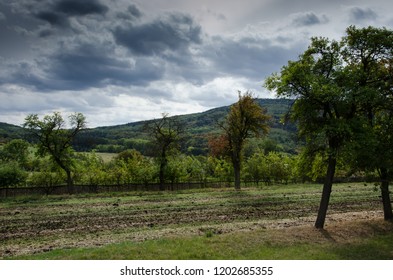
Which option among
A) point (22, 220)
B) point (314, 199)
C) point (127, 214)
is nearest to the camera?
point (22, 220)

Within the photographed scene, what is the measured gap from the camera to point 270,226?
2323 cm

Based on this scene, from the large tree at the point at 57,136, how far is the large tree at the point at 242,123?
78.8ft

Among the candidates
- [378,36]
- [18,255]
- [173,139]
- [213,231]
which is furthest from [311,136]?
[173,139]

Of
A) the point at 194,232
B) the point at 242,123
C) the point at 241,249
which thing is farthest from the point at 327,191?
the point at 242,123

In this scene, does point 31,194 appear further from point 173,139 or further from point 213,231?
point 213,231

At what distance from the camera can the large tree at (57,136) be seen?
169ft

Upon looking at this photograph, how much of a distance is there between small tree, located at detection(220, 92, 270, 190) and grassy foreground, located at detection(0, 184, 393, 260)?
20368 mm

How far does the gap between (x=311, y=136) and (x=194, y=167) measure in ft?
174

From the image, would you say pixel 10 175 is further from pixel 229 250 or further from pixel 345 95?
pixel 345 95

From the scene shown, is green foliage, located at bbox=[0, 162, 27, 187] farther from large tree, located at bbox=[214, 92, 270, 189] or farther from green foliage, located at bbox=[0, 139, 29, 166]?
green foliage, located at bbox=[0, 139, 29, 166]

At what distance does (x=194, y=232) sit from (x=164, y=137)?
40073 millimetres

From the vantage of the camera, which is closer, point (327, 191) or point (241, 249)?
point (241, 249)

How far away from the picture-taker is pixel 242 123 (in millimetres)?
53625

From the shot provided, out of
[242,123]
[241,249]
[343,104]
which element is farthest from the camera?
[242,123]
